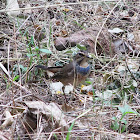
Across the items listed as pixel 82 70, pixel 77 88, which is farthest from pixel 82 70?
pixel 77 88

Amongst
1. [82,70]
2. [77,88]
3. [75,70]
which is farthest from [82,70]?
[77,88]

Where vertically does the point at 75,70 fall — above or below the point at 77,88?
above

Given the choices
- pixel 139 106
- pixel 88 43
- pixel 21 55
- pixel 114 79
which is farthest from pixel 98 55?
pixel 139 106

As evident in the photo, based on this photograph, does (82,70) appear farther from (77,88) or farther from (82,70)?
(77,88)

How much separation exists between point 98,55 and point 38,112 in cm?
250

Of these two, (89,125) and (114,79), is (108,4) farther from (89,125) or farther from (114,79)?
(89,125)

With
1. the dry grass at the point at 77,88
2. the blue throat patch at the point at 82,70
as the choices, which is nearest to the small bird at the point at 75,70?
the blue throat patch at the point at 82,70

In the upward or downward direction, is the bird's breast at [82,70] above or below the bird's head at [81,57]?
below

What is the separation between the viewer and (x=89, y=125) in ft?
10.1

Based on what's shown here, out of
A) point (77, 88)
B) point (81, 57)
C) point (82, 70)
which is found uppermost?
point (81, 57)

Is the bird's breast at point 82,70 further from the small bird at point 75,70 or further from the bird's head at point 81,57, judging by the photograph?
the bird's head at point 81,57

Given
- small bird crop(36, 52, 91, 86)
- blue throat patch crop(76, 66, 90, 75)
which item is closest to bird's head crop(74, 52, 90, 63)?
small bird crop(36, 52, 91, 86)

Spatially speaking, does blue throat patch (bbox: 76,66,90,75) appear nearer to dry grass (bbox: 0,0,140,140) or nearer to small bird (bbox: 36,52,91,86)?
small bird (bbox: 36,52,91,86)

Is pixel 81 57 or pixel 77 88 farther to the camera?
pixel 77 88
